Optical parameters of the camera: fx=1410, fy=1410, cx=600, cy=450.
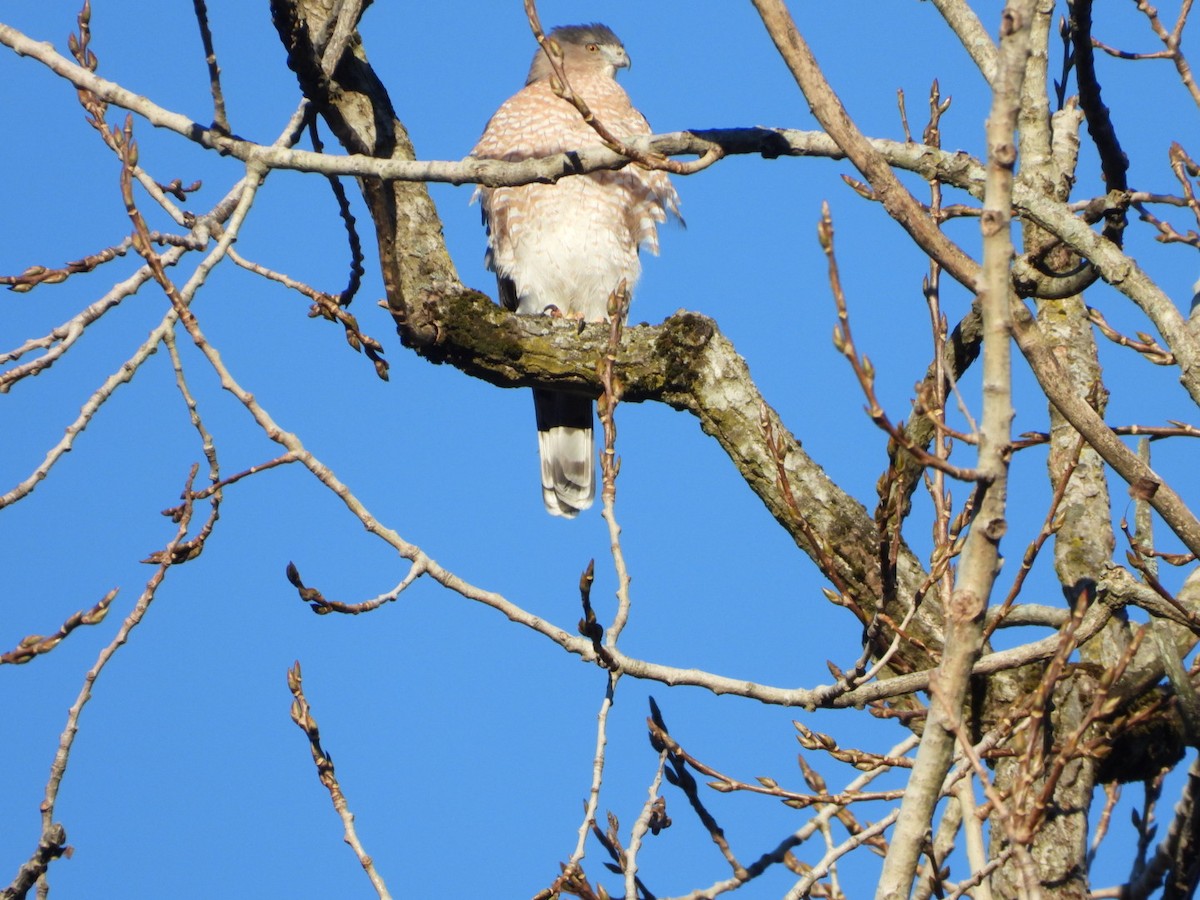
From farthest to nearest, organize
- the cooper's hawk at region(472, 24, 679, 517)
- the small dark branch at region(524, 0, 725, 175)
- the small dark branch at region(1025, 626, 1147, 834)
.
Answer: the cooper's hawk at region(472, 24, 679, 517)
the small dark branch at region(524, 0, 725, 175)
the small dark branch at region(1025, 626, 1147, 834)

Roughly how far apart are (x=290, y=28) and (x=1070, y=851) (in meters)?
2.38

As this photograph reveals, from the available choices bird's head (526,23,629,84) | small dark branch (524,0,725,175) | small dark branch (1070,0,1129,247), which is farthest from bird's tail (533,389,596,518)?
small dark branch (524,0,725,175)

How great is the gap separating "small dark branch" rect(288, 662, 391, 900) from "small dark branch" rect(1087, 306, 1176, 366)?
173cm

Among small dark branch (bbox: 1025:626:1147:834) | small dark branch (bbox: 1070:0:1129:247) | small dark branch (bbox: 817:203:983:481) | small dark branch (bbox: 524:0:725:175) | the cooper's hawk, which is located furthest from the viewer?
the cooper's hawk

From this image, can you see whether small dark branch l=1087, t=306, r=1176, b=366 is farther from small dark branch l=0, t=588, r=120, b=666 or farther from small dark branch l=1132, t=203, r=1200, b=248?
small dark branch l=0, t=588, r=120, b=666

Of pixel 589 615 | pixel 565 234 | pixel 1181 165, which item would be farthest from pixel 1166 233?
pixel 565 234

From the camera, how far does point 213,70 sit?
2.66 metres

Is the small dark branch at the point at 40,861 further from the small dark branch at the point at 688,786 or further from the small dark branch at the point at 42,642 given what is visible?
the small dark branch at the point at 688,786

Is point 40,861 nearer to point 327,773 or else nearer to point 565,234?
point 327,773

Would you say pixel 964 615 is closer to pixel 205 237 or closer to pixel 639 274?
pixel 205 237

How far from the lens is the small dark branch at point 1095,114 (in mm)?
3092

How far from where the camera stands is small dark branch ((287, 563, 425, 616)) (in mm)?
2443

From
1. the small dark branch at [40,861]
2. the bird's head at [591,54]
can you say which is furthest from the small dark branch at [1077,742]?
the bird's head at [591,54]

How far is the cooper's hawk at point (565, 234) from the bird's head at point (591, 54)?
49cm
